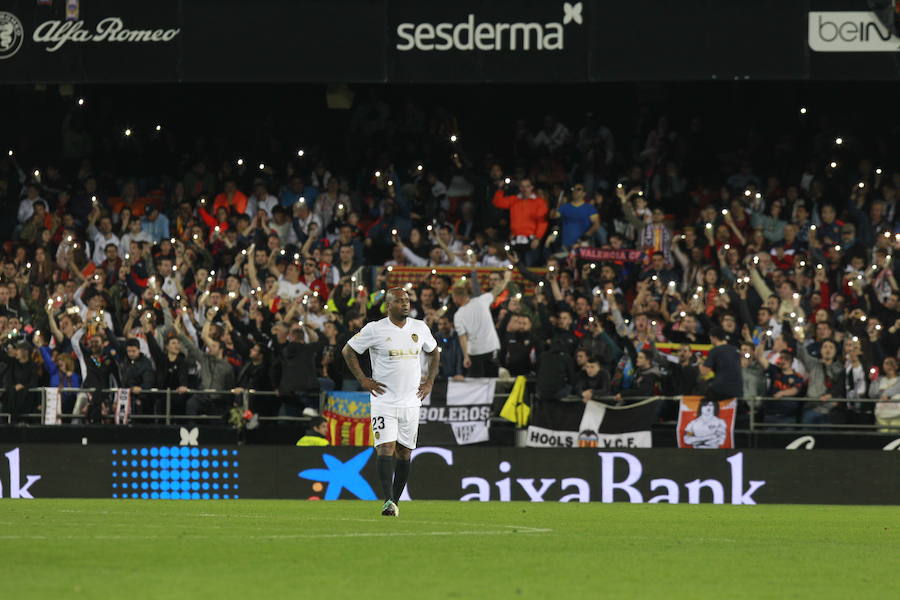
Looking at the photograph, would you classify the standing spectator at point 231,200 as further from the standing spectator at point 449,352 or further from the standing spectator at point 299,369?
the standing spectator at point 449,352

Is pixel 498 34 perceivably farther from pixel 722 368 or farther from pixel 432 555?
pixel 432 555

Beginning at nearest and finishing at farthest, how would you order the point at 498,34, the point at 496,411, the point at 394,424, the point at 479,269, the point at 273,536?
the point at 273,536 → the point at 394,424 → the point at 496,411 → the point at 479,269 → the point at 498,34

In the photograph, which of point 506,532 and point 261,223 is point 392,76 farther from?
point 506,532

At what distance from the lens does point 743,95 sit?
29.0 m

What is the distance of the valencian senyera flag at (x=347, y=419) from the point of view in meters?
20.5

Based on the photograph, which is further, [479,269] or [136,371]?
[479,269]

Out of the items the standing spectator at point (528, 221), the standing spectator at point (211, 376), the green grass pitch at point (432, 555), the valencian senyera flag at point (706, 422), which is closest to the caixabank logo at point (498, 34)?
the standing spectator at point (528, 221)

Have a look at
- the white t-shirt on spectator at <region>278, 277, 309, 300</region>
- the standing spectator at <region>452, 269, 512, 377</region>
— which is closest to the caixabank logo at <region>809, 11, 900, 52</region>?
the standing spectator at <region>452, 269, 512, 377</region>

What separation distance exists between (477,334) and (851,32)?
8.02 m

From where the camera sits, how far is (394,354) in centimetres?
1426

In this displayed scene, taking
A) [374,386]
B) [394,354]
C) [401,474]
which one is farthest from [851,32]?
[401,474]

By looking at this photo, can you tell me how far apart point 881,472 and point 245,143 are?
13.5 metres

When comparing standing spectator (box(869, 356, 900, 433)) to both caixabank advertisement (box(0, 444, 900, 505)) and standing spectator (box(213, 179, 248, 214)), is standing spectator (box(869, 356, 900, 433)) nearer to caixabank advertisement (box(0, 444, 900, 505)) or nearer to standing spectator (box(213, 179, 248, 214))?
caixabank advertisement (box(0, 444, 900, 505))

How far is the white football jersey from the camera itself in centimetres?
1427
